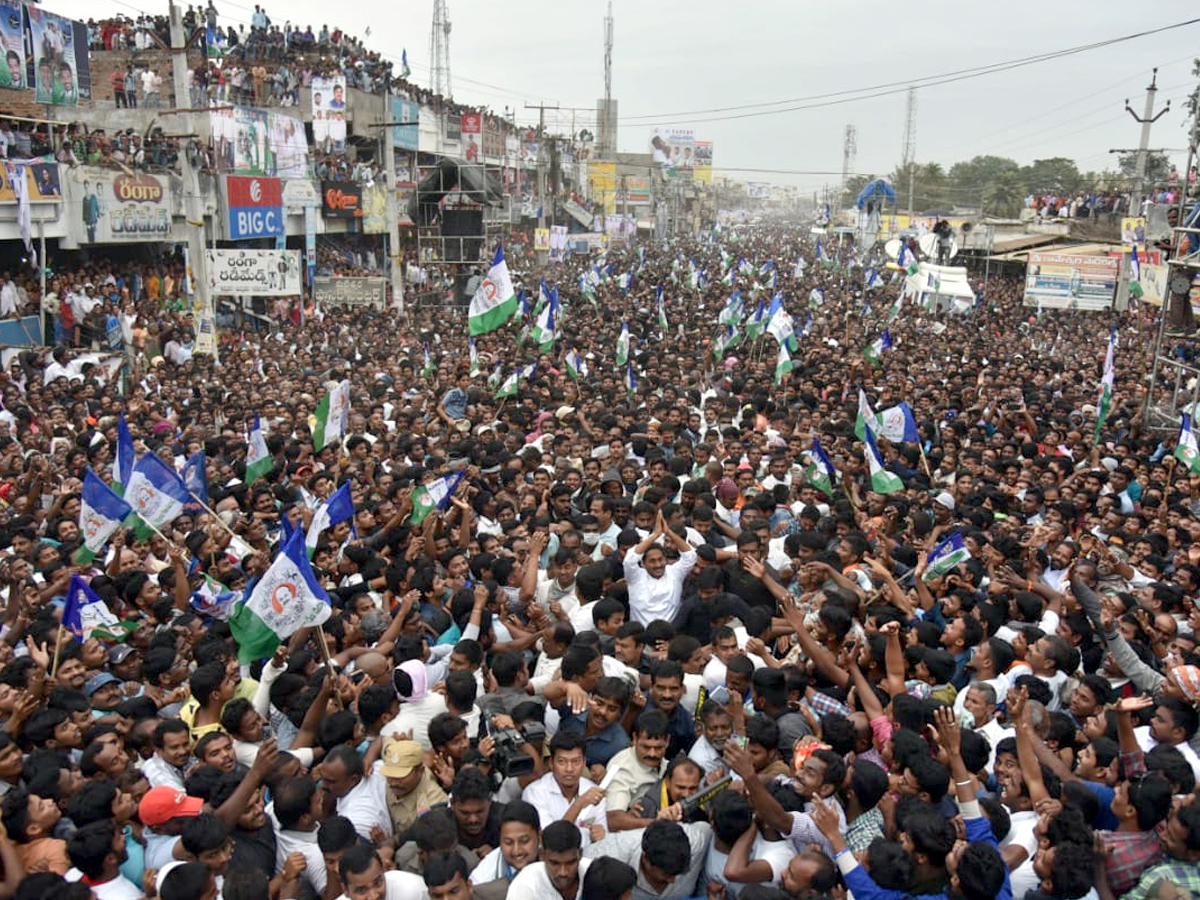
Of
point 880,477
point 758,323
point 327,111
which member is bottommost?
point 880,477

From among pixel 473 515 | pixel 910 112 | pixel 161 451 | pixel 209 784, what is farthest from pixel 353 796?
pixel 910 112

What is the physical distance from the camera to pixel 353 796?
3754mm

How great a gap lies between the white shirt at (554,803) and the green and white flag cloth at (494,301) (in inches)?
387

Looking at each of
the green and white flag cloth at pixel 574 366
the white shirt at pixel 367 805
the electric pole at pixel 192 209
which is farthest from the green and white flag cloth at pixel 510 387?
the white shirt at pixel 367 805

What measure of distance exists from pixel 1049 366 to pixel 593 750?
1477cm

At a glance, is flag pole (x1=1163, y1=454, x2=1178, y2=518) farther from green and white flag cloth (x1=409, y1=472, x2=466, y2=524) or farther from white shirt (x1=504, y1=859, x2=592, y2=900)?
white shirt (x1=504, y1=859, x2=592, y2=900)

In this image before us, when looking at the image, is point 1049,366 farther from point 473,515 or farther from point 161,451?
point 161,451

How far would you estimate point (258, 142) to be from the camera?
24.4 m

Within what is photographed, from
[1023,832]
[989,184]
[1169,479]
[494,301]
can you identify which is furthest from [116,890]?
[989,184]

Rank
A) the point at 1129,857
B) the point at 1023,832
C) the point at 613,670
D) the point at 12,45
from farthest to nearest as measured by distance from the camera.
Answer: the point at 12,45 < the point at 613,670 < the point at 1023,832 < the point at 1129,857

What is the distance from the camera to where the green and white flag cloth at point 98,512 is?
20.4 ft

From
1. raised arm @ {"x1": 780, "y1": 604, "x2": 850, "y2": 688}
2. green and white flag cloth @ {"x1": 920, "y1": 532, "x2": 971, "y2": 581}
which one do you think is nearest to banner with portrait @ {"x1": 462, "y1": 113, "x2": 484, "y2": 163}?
green and white flag cloth @ {"x1": 920, "y1": 532, "x2": 971, "y2": 581}

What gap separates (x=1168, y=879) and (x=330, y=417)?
7.30m

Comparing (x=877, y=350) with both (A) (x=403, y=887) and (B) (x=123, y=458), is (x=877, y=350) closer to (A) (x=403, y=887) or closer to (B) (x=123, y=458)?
(B) (x=123, y=458)
